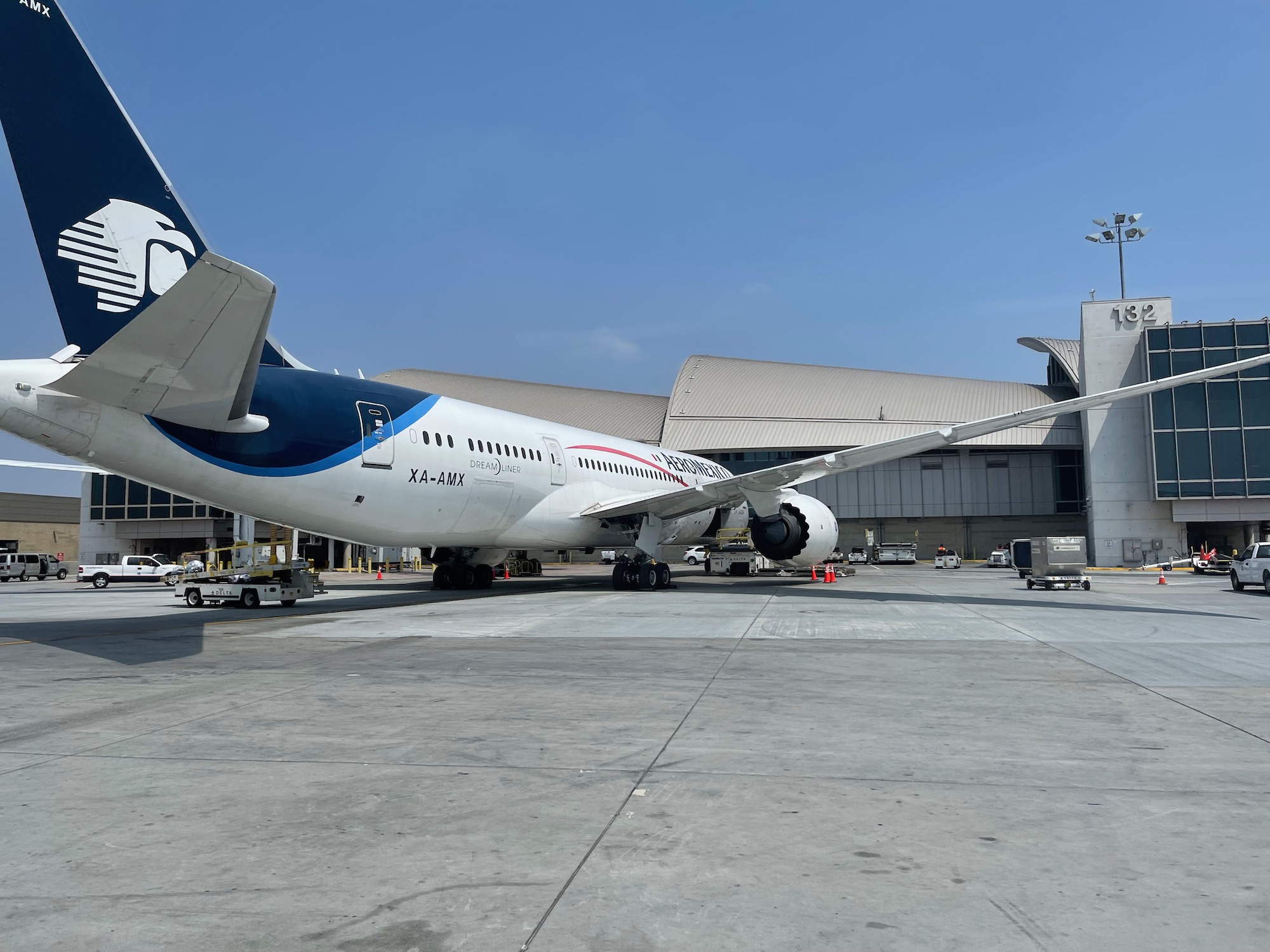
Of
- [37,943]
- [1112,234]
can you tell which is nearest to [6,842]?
[37,943]

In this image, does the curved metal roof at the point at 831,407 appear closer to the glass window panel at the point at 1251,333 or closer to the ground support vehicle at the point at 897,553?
the ground support vehicle at the point at 897,553

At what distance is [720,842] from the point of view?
382cm

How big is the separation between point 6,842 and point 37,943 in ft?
3.91

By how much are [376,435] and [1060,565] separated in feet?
60.6

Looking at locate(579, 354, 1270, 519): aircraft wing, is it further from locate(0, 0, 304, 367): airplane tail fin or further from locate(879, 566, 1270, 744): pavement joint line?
locate(0, 0, 304, 367): airplane tail fin

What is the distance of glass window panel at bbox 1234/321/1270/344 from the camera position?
4312 cm

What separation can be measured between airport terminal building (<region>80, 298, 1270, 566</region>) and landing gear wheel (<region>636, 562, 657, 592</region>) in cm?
2434

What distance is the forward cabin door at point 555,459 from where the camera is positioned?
20531 mm

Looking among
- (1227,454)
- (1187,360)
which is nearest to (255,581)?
(1187,360)

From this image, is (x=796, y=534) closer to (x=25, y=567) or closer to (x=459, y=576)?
(x=459, y=576)

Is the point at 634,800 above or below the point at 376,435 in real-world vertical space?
below

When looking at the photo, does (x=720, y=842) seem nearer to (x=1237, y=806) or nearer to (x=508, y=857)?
(x=508, y=857)

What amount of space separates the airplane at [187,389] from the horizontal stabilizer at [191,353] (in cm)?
2

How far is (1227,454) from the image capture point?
4375 centimetres
